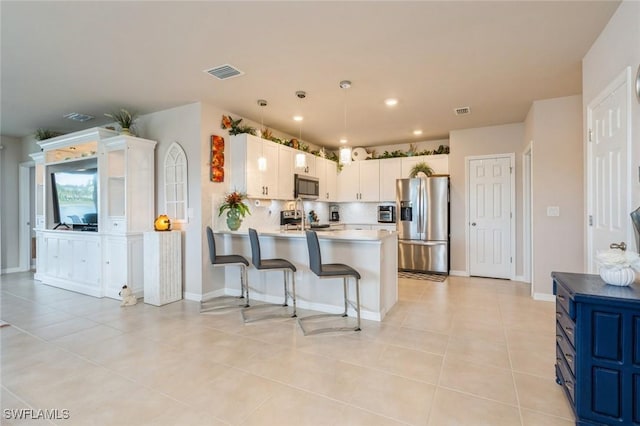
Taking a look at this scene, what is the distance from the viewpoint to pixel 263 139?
4.80m

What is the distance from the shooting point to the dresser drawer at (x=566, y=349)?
1.73 meters

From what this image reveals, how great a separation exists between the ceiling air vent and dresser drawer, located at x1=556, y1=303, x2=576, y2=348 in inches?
137

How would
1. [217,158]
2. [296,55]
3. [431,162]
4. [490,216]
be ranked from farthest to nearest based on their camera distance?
[431,162] → [490,216] → [217,158] → [296,55]

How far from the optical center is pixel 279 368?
2396 mm

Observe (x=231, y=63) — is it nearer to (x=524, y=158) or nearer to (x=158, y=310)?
(x=158, y=310)

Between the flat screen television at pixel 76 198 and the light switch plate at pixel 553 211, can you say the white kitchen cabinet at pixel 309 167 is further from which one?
the light switch plate at pixel 553 211

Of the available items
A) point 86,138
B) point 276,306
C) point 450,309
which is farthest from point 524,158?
point 86,138

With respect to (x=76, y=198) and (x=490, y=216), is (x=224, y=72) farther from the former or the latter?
(x=490, y=216)

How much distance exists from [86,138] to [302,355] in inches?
178

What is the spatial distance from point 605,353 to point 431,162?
4.88 m

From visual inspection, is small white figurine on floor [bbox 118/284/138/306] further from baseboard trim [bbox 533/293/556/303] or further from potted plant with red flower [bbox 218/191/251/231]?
baseboard trim [bbox 533/293/556/303]

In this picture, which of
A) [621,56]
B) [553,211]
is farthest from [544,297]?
[621,56]

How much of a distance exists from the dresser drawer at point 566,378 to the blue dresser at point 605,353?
25 mm

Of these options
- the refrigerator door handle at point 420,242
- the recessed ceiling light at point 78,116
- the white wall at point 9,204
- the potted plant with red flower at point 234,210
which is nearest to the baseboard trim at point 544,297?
the refrigerator door handle at point 420,242
